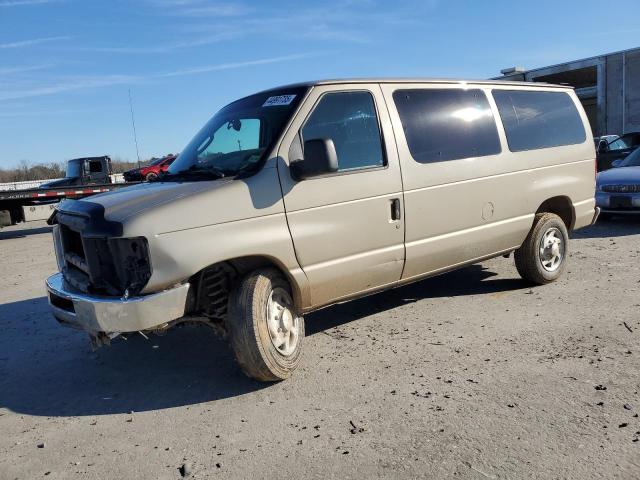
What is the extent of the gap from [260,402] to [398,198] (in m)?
1.92

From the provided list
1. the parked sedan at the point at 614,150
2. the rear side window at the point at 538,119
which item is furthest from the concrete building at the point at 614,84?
the rear side window at the point at 538,119

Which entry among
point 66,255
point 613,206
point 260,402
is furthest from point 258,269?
point 613,206

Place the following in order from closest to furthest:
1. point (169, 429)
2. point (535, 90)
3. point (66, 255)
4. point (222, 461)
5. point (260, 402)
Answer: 1. point (222, 461)
2. point (169, 429)
3. point (260, 402)
4. point (66, 255)
5. point (535, 90)

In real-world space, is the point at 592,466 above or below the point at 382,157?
below

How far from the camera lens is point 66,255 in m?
4.02

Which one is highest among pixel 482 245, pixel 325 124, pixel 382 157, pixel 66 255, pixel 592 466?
pixel 325 124

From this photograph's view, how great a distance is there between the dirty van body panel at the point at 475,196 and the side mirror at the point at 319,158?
918 mm

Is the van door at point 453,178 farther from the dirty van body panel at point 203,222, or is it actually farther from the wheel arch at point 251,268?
the dirty van body panel at point 203,222

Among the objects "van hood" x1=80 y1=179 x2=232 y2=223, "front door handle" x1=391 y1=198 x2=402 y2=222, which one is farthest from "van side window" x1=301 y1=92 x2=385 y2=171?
"van hood" x1=80 y1=179 x2=232 y2=223

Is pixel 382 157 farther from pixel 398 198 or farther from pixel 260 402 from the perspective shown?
pixel 260 402

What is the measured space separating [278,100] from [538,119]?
3.08 metres

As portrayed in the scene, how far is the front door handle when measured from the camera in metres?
4.37

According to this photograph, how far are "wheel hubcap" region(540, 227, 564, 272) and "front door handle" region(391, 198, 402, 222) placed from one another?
218 cm

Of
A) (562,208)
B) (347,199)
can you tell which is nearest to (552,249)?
(562,208)
